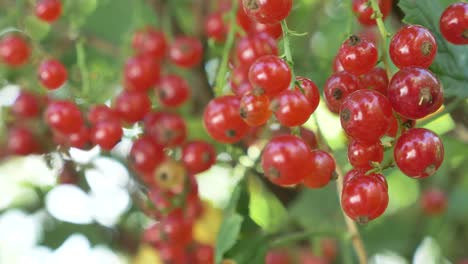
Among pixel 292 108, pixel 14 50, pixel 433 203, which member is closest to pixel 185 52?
pixel 14 50

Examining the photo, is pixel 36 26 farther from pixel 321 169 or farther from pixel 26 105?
pixel 321 169

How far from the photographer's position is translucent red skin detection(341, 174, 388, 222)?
1.06 metres

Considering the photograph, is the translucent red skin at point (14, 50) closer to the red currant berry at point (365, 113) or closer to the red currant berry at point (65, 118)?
the red currant berry at point (65, 118)

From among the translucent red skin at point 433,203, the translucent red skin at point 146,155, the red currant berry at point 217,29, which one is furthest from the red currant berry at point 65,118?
the translucent red skin at point 433,203

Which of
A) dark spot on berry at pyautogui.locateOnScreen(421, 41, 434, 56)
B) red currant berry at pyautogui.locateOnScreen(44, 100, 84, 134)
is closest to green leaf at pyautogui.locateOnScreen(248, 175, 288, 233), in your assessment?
red currant berry at pyautogui.locateOnScreen(44, 100, 84, 134)

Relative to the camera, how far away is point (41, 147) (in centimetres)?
209

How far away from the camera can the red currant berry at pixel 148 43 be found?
196 centimetres

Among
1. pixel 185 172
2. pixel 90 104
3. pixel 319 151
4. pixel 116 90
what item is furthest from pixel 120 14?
pixel 319 151

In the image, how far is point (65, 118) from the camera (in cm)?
169

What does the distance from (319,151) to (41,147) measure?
117cm

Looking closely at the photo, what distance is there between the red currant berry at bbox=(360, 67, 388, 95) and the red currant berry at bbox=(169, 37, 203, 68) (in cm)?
89

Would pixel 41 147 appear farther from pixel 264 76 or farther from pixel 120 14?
pixel 264 76

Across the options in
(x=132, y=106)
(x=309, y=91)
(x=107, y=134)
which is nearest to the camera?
(x=309, y=91)

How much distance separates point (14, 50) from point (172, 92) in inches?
20.1
